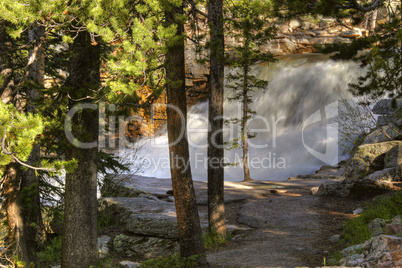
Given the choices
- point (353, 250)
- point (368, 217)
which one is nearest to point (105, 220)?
point (368, 217)

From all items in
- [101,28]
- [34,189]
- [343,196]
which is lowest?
[343,196]

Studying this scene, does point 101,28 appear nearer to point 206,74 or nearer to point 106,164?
point 106,164

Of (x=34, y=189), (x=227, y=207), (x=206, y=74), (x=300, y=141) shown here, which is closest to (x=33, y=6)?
(x=34, y=189)

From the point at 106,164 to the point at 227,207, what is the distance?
14.0 feet

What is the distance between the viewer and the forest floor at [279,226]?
278 inches

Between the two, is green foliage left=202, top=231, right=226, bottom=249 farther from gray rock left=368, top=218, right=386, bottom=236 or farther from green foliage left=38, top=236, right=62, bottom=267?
green foliage left=38, top=236, right=62, bottom=267

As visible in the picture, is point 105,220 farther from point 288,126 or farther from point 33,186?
point 288,126

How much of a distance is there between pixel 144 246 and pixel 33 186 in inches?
122

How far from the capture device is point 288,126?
24.2 m

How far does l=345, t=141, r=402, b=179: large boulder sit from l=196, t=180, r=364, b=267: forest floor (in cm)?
166

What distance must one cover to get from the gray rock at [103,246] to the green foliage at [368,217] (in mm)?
5671

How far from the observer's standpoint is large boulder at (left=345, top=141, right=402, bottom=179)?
11875mm

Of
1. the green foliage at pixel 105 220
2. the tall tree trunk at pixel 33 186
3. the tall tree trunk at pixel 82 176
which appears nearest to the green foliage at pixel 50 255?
the tall tree trunk at pixel 33 186

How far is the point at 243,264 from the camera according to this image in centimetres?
675
